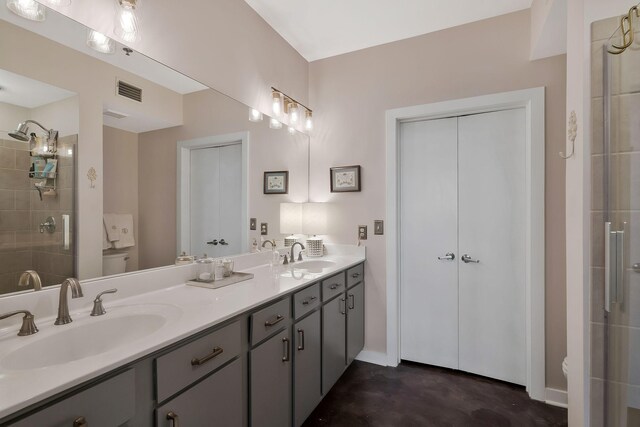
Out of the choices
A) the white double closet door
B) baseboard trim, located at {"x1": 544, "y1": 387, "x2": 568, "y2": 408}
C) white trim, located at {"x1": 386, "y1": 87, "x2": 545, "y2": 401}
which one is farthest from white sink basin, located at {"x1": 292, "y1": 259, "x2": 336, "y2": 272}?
baseboard trim, located at {"x1": 544, "y1": 387, "x2": 568, "y2": 408}

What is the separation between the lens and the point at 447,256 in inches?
98.0

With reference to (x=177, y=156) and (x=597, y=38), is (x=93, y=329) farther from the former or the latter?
(x=597, y=38)

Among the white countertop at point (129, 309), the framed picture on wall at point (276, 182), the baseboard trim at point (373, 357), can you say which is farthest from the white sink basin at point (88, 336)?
the baseboard trim at point (373, 357)

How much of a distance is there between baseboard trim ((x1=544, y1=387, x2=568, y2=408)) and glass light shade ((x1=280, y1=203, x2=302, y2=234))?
2231 mm

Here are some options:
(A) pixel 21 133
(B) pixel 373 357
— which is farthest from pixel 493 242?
(A) pixel 21 133

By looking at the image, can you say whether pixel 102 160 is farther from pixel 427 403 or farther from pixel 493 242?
pixel 493 242

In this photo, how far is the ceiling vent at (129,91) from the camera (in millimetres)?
1393

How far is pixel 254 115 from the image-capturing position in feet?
7.47

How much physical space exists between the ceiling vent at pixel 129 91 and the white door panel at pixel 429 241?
6.55 ft

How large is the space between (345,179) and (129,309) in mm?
1974

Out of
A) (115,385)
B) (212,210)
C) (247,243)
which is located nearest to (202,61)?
(212,210)

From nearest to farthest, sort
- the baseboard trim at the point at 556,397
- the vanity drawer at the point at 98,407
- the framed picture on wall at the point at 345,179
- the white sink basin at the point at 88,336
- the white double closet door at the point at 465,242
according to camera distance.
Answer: the vanity drawer at the point at 98,407 < the white sink basin at the point at 88,336 < the baseboard trim at the point at 556,397 < the white double closet door at the point at 465,242 < the framed picture on wall at the point at 345,179

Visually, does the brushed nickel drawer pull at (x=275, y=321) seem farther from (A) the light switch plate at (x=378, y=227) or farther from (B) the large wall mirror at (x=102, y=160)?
(A) the light switch plate at (x=378, y=227)

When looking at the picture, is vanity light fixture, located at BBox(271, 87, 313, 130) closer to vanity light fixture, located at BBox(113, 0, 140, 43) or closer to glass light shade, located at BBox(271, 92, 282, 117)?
glass light shade, located at BBox(271, 92, 282, 117)
